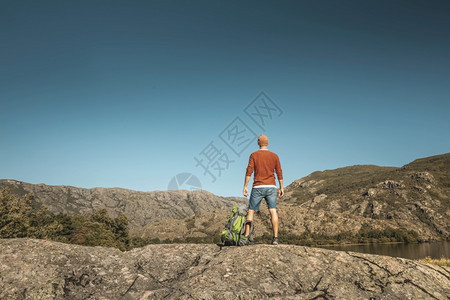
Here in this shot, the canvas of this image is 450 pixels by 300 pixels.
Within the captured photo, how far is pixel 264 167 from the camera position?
9047 millimetres

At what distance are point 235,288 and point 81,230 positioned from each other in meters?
88.6

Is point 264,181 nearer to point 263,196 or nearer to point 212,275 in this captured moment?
point 263,196

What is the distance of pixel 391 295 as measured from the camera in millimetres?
5344

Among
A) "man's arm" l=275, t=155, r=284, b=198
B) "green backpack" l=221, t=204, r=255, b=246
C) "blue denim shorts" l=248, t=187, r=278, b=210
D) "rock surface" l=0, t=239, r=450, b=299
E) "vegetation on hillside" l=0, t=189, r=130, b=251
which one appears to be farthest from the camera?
"vegetation on hillside" l=0, t=189, r=130, b=251

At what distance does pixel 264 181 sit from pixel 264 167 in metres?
0.48

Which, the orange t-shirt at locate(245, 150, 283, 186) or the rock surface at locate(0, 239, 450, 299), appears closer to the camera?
the rock surface at locate(0, 239, 450, 299)

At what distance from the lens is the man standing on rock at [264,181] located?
29.2 ft

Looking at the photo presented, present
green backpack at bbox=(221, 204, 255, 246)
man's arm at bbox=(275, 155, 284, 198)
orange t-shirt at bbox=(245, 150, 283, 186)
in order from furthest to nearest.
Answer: man's arm at bbox=(275, 155, 284, 198) → orange t-shirt at bbox=(245, 150, 283, 186) → green backpack at bbox=(221, 204, 255, 246)

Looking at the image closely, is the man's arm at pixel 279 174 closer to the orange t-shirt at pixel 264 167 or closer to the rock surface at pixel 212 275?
the orange t-shirt at pixel 264 167

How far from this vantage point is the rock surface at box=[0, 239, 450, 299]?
521 cm

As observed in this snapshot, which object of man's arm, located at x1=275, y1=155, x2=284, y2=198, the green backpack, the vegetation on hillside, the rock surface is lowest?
the vegetation on hillside

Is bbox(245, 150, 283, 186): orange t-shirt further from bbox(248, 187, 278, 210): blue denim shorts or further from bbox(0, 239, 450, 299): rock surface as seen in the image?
bbox(0, 239, 450, 299): rock surface

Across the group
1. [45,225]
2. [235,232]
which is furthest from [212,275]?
[45,225]

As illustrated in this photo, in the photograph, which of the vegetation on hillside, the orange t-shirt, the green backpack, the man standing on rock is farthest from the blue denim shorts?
the vegetation on hillside
